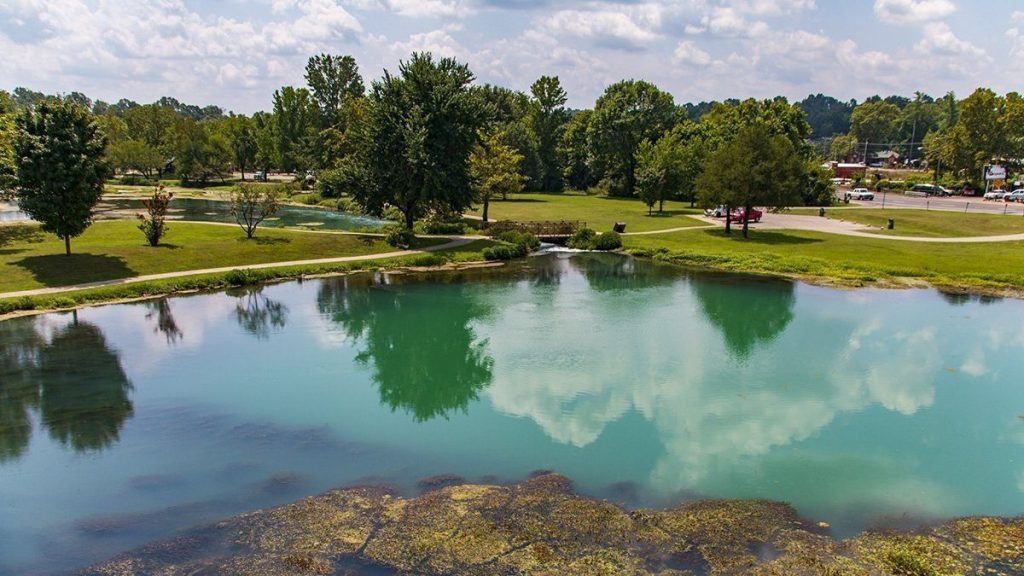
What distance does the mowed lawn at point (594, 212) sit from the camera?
6144cm

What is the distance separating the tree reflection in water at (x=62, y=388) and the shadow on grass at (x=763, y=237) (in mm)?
42750

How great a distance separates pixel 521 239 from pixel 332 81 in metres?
73.7

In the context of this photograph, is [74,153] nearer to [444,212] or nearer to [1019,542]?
[444,212]

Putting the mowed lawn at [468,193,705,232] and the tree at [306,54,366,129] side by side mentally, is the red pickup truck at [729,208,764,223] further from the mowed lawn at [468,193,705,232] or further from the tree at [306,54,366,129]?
the tree at [306,54,366,129]

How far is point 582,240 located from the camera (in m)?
51.7

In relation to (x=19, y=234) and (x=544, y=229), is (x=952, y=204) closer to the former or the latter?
(x=544, y=229)

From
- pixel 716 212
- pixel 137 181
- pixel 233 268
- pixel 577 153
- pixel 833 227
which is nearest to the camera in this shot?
pixel 233 268

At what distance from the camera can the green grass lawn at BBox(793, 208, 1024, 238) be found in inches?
2096

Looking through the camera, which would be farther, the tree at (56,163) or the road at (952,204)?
the road at (952,204)

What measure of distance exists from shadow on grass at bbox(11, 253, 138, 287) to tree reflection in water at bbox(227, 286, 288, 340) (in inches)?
246

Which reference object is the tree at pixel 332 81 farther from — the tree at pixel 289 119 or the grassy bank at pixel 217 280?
the grassy bank at pixel 217 280

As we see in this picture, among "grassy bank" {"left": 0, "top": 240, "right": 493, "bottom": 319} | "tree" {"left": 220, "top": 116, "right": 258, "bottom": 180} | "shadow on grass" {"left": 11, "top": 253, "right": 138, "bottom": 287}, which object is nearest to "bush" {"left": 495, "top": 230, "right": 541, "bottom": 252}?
"grassy bank" {"left": 0, "top": 240, "right": 493, "bottom": 319}

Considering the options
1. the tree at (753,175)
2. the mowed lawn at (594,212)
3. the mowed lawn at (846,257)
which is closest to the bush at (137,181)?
the mowed lawn at (594,212)

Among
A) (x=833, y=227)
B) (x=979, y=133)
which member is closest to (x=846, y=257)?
(x=833, y=227)
